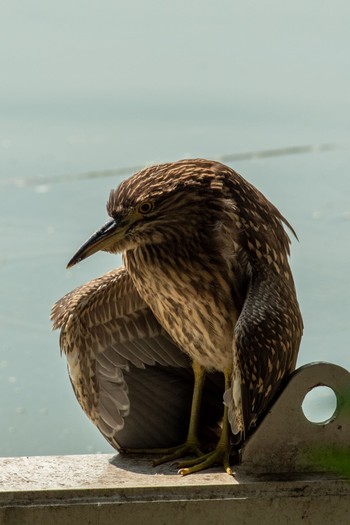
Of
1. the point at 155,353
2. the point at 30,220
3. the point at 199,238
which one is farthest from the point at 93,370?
the point at 30,220

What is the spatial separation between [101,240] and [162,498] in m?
0.54

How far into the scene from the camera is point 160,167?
2.86 metres

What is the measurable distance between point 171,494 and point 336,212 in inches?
138

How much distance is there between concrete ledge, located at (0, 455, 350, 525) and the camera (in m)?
2.62

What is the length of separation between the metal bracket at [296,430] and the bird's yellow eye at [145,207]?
0.45m

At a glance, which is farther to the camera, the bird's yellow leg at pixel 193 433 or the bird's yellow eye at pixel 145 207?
the bird's yellow leg at pixel 193 433

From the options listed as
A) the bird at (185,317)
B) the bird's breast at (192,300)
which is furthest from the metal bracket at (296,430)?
the bird's breast at (192,300)

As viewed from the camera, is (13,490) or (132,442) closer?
(13,490)

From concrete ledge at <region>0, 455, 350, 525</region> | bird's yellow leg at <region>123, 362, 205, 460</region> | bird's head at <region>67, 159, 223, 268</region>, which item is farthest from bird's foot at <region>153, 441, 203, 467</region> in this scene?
bird's head at <region>67, 159, 223, 268</region>

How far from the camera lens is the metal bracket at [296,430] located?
8.96 feet

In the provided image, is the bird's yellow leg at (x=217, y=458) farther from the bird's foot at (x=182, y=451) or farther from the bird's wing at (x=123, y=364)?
the bird's wing at (x=123, y=364)

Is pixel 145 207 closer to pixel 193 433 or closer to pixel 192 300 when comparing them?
pixel 192 300

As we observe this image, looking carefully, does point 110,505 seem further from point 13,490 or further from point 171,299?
point 171,299

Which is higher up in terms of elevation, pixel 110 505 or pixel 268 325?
pixel 268 325
